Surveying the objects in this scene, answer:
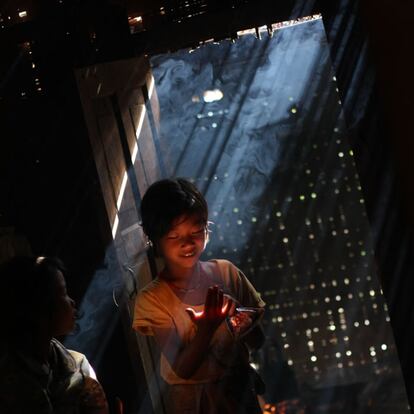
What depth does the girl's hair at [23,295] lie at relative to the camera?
1.73 m

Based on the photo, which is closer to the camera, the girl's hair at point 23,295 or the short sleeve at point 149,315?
the girl's hair at point 23,295

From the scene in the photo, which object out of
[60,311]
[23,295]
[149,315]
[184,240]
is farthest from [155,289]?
[23,295]

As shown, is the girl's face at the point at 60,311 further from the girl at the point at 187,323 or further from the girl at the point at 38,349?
the girl at the point at 187,323

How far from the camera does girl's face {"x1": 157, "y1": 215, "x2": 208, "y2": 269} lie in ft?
6.89

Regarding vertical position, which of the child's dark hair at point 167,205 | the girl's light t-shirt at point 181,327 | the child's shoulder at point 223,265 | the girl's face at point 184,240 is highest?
the child's dark hair at point 167,205

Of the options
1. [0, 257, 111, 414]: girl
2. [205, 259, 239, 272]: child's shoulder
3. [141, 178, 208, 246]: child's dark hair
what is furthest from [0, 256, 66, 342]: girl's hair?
[205, 259, 239, 272]: child's shoulder

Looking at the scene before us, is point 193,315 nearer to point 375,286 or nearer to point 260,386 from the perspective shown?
point 260,386

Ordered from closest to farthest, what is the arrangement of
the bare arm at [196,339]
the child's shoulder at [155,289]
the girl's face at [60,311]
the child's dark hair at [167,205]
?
the girl's face at [60,311]
the bare arm at [196,339]
the child's dark hair at [167,205]
the child's shoulder at [155,289]

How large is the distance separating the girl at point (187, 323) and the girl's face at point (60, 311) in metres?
0.39

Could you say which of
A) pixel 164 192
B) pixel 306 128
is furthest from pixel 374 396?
pixel 164 192

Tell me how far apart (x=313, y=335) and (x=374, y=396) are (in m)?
0.67

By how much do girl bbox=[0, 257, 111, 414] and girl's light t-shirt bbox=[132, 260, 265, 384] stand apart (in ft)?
1.19

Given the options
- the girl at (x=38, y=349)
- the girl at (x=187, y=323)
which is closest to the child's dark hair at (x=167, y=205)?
the girl at (x=187, y=323)

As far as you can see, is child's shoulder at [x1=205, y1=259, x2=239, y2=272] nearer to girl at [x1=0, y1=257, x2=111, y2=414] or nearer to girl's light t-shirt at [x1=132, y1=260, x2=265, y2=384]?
girl's light t-shirt at [x1=132, y1=260, x2=265, y2=384]
